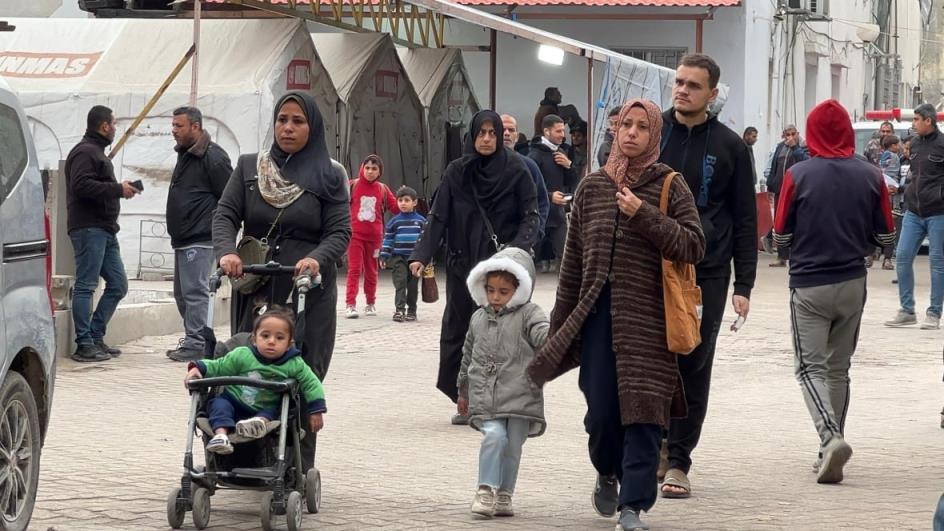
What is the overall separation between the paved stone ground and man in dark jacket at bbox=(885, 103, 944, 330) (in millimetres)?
1441

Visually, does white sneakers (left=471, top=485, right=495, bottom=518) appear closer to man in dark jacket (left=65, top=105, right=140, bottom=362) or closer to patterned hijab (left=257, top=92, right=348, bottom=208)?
patterned hijab (left=257, top=92, right=348, bottom=208)

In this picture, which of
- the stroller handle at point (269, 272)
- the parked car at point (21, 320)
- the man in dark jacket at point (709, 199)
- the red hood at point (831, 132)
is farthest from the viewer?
the red hood at point (831, 132)

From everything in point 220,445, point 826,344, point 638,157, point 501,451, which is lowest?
point 501,451

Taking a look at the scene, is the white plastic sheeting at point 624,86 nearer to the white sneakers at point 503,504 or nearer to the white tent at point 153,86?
the white tent at point 153,86

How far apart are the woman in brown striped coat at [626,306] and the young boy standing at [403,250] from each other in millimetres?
9297

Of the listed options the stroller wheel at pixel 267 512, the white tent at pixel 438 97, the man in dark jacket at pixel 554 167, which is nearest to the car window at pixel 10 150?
the stroller wheel at pixel 267 512

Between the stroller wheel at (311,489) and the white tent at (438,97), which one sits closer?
the stroller wheel at (311,489)

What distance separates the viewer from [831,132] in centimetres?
830

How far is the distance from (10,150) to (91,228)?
6.25 metres

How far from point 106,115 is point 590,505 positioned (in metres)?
6.79

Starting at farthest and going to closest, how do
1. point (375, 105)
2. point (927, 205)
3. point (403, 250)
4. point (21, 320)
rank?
point (375, 105)
point (403, 250)
point (927, 205)
point (21, 320)

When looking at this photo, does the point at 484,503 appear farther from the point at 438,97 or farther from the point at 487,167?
the point at 438,97

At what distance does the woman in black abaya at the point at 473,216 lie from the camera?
31.9ft

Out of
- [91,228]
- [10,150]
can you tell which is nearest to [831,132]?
[10,150]
